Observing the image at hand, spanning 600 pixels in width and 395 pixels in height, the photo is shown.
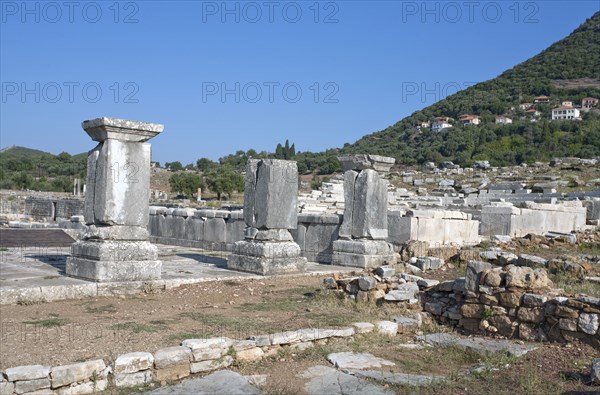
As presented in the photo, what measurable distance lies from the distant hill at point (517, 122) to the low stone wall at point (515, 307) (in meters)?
48.0

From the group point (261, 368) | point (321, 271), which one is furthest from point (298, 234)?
point (261, 368)

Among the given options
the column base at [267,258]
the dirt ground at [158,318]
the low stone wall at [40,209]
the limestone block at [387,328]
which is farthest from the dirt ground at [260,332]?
the low stone wall at [40,209]

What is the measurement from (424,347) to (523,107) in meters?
79.5

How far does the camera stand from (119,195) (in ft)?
26.7

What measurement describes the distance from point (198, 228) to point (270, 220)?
4.74 meters

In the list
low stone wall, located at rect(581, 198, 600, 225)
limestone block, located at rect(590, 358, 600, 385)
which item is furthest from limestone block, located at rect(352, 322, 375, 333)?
low stone wall, located at rect(581, 198, 600, 225)

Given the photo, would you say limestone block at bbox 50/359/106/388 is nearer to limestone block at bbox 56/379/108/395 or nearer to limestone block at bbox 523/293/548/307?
limestone block at bbox 56/379/108/395

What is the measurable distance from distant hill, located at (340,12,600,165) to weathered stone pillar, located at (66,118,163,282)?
157 feet

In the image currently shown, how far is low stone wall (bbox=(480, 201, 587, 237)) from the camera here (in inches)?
610

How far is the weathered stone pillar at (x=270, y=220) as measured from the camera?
32.3ft

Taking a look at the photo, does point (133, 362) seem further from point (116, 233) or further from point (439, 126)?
point (439, 126)

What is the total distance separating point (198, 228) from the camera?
14.3 m

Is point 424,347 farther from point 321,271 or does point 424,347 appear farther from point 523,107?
point 523,107

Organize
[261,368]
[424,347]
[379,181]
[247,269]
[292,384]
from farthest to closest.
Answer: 1. [379,181]
2. [247,269]
3. [424,347]
4. [261,368]
5. [292,384]
